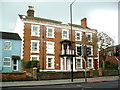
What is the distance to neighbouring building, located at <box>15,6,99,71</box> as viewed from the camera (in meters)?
31.1

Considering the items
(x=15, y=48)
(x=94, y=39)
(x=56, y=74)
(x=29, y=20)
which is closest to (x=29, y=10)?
(x=29, y=20)

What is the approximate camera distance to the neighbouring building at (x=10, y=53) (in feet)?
93.1

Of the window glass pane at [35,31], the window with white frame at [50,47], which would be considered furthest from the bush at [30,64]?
the window glass pane at [35,31]

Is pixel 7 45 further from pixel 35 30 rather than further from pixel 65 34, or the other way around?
pixel 65 34

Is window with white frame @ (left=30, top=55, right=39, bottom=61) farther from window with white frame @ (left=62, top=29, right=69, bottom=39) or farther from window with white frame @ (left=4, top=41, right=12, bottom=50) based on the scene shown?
window with white frame @ (left=62, top=29, right=69, bottom=39)

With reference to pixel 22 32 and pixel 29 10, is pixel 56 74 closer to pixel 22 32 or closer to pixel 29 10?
pixel 22 32

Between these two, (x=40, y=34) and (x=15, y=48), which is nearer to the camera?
(x=15, y=48)

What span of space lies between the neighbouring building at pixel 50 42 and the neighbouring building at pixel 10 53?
3.43ft

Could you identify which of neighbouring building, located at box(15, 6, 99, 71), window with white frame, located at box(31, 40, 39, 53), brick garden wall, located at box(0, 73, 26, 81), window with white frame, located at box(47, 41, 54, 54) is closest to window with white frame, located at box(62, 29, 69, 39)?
neighbouring building, located at box(15, 6, 99, 71)

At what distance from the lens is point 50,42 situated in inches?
1297

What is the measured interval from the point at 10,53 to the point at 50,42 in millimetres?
7589

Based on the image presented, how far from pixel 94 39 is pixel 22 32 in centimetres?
1416

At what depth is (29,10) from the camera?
35.7 meters

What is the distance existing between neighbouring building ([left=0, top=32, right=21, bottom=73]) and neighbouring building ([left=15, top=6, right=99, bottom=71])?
41.1 inches
